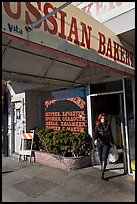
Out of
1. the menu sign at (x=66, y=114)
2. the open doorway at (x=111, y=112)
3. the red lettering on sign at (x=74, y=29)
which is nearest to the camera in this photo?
the red lettering on sign at (x=74, y=29)

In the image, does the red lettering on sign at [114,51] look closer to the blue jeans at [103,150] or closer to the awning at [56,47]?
the awning at [56,47]

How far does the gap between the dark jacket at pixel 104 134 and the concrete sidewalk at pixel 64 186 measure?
0.90 meters

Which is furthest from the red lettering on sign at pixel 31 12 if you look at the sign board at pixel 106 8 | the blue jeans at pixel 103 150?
the blue jeans at pixel 103 150

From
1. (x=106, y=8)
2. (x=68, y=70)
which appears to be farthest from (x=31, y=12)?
(x=68, y=70)

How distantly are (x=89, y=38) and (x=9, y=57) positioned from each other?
2.03 metres

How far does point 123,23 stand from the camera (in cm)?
435

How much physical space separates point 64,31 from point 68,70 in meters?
2.81

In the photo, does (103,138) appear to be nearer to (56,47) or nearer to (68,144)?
(68,144)

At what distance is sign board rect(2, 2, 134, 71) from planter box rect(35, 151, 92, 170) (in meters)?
3.16

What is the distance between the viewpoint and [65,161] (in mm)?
5605

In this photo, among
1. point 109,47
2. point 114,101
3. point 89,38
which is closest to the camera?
point 89,38

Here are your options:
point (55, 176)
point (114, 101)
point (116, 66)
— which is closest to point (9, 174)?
point (55, 176)

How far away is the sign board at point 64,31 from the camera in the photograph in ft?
7.31

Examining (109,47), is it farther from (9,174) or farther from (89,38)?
(9,174)
